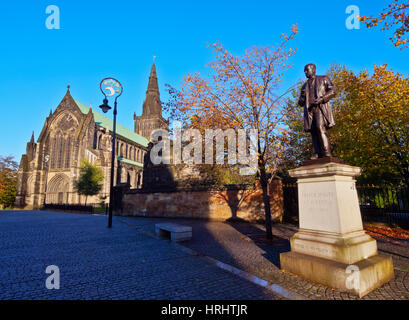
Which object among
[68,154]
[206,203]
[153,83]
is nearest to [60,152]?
[68,154]

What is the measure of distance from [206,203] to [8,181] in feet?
174

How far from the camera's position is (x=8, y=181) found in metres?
46.6

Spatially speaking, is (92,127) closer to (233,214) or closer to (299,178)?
(233,214)

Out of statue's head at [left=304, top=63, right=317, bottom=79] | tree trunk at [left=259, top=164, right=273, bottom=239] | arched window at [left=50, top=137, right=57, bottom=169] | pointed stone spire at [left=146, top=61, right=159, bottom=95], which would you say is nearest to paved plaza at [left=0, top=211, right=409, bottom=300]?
tree trunk at [left=259, top=164, right=273, bottom=239]

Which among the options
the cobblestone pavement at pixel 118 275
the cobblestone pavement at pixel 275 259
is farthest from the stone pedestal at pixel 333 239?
the cobblestone pavement at pixel 118 275

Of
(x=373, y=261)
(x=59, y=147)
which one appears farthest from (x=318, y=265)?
(x=59, y=147)

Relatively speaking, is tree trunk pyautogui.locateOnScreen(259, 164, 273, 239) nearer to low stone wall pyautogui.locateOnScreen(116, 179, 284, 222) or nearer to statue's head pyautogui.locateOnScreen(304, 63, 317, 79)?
statue's head pyautogui.locateOnScreen(304, 63, 317, 79)

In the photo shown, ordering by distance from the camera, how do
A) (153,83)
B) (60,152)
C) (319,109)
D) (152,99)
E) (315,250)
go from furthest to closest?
(153,83)
(152,99)
(60,152)
(319,109)
(315,250)

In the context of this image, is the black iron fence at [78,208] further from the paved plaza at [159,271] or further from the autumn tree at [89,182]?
the paved plaza at [159,271]

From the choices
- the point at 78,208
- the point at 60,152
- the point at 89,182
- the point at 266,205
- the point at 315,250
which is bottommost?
the point at 78,208

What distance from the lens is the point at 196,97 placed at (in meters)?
8.88

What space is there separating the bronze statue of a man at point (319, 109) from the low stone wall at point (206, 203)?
287 inches

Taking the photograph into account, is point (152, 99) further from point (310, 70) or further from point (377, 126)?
point (310, 70)

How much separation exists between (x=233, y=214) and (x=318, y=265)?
30.0 feet
